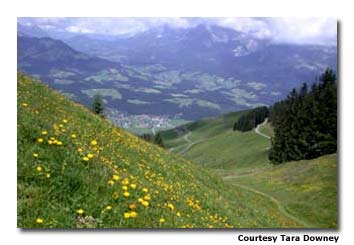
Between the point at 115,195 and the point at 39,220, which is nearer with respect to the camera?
the point at 39,220

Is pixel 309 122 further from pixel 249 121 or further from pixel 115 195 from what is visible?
pixel 249 121

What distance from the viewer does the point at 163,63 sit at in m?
14.6

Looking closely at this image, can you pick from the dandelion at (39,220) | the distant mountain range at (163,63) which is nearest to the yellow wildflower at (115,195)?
the dandelion at (39,220)

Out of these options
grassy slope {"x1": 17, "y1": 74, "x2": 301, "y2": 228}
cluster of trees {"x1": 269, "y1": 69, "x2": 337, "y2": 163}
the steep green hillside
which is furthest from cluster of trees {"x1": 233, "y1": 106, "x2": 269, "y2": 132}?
grassy slope {"x1": 17, "y1": 74, "x2": 301, "y2": 228}

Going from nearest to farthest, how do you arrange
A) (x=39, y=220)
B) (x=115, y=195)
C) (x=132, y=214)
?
(x=39, y=220) → (x=132, y=214) → (x=115, y=195)

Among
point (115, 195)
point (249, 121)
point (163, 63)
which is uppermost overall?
point (249, 121)

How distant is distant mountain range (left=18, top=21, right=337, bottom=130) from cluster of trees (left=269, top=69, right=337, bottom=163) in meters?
0.63

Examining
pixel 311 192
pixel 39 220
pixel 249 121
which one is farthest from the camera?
pixel 249 121

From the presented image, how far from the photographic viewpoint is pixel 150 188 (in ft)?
33.4

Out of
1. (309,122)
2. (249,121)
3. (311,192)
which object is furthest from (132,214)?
(249,121)

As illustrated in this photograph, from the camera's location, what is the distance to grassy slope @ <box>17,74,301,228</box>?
8992mm

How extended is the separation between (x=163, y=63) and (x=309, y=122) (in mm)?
12905

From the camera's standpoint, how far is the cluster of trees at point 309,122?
12.5 metres

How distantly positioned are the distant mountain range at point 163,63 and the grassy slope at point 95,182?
1277mm
